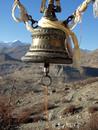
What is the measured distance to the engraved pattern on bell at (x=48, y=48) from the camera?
341cm

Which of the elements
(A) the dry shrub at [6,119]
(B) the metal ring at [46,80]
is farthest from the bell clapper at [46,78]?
(A) the dry shrub at [6,119]

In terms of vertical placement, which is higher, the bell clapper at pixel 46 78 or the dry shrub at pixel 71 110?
the bell clapper at pixel 46 78

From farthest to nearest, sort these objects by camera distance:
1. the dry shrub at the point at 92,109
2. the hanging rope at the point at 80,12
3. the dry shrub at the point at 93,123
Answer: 1. the dry shrub at the point at 92,109
2. the dry shrub at the point at 93,123
3. the hanging rope at the point at 80,12

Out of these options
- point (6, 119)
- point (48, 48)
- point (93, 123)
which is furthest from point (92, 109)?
point (48, 48)

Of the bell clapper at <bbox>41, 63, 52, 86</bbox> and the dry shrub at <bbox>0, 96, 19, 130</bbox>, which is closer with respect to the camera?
the bell clapper at <bbox>41, 63, 52, 86</bbox>

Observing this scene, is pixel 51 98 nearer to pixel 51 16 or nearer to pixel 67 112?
pixel 67 112

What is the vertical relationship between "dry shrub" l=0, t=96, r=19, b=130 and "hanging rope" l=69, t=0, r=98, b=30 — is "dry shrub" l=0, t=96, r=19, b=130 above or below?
below

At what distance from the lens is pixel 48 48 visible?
3.48 m

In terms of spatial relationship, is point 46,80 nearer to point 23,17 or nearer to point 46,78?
point 46,78

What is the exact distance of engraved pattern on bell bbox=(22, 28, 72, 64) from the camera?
3412 millimetres

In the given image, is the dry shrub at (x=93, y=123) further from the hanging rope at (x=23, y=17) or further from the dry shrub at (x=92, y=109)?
the hanging rope at (x=23, y=17)

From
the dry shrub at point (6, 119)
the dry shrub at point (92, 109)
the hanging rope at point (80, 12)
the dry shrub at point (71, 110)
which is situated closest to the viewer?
the hanging rope at point (80, 12)

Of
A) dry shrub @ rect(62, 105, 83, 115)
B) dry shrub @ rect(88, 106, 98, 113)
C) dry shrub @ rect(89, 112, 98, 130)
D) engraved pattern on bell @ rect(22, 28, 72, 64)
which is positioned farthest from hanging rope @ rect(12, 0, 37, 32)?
dry shrub @ rect(62, 105, 83, 115)

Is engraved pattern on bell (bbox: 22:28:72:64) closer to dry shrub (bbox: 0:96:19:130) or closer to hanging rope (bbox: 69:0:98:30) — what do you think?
hanging rope (bbox: 69:0:98:30)
